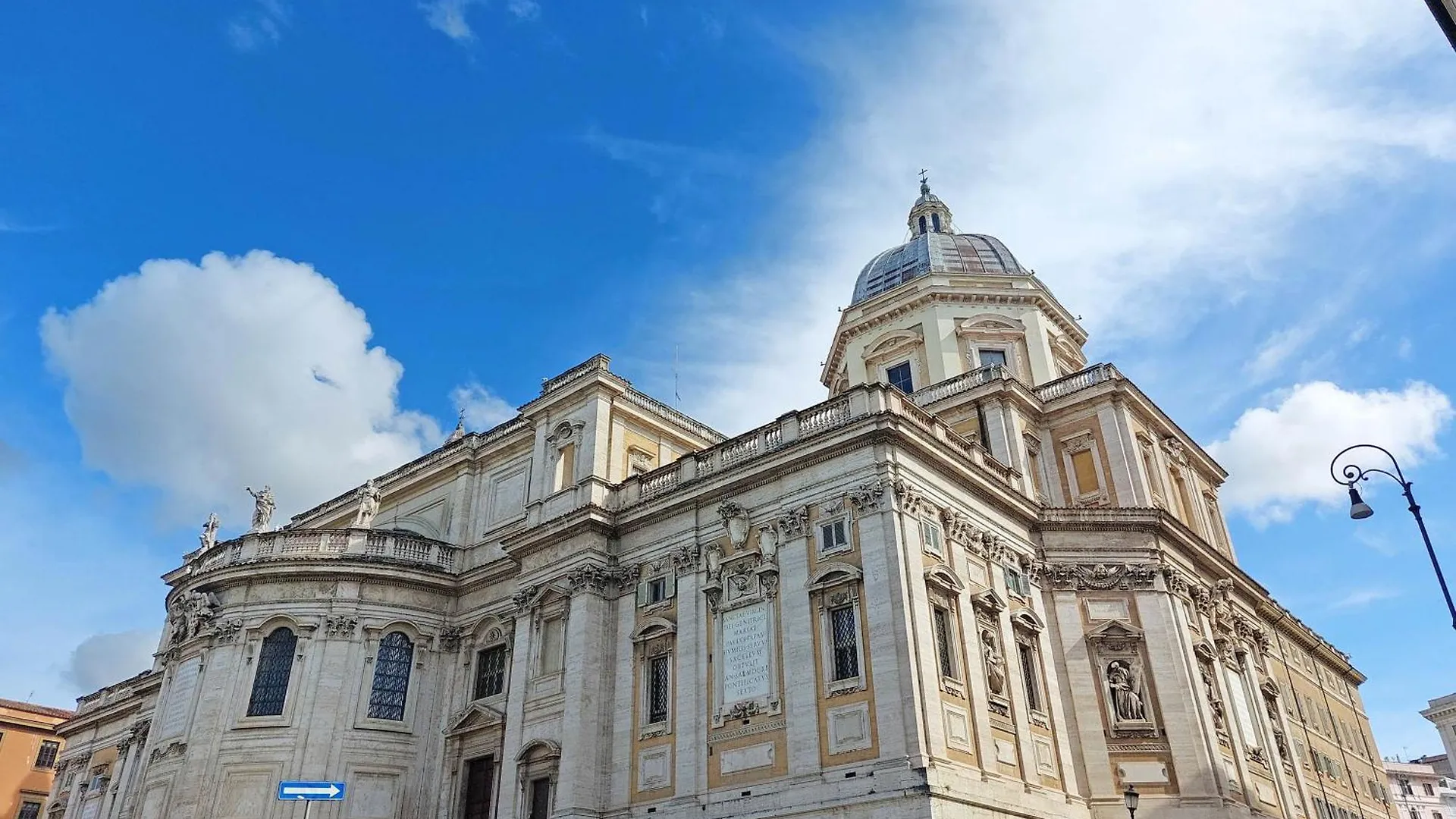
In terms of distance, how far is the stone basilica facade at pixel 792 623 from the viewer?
2381 centimetres

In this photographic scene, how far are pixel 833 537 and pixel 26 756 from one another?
5237 cm

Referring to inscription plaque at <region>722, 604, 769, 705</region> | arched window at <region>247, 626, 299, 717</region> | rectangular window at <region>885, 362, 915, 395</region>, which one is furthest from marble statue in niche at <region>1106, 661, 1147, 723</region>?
arched window at <region>247, 626, 299, 717</region>

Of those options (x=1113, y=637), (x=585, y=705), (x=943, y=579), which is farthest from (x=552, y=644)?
(x=1113, y=637)

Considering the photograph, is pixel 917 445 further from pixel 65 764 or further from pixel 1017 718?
pixel 65 764

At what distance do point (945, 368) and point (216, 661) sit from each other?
24.4m

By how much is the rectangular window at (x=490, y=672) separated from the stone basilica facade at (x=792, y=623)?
4.2 inches

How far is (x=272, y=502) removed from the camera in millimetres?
36906

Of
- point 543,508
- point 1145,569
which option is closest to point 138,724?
point 543,508

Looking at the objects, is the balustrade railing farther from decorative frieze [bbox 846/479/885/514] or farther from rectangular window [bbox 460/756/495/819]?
rectangular window [bbox 460/756/495/819]

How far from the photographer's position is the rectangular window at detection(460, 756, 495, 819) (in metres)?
A: 30.1

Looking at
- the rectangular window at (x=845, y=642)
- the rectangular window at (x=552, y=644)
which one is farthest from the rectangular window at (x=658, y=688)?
the rectangular window at (x=845, y=642)

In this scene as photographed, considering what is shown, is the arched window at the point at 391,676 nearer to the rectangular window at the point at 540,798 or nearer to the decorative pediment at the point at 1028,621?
the rectangular window at the point at 540,798

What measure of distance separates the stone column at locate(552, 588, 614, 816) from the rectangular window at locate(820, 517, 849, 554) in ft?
22.9

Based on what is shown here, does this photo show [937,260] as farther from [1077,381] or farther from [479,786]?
[479,786]
